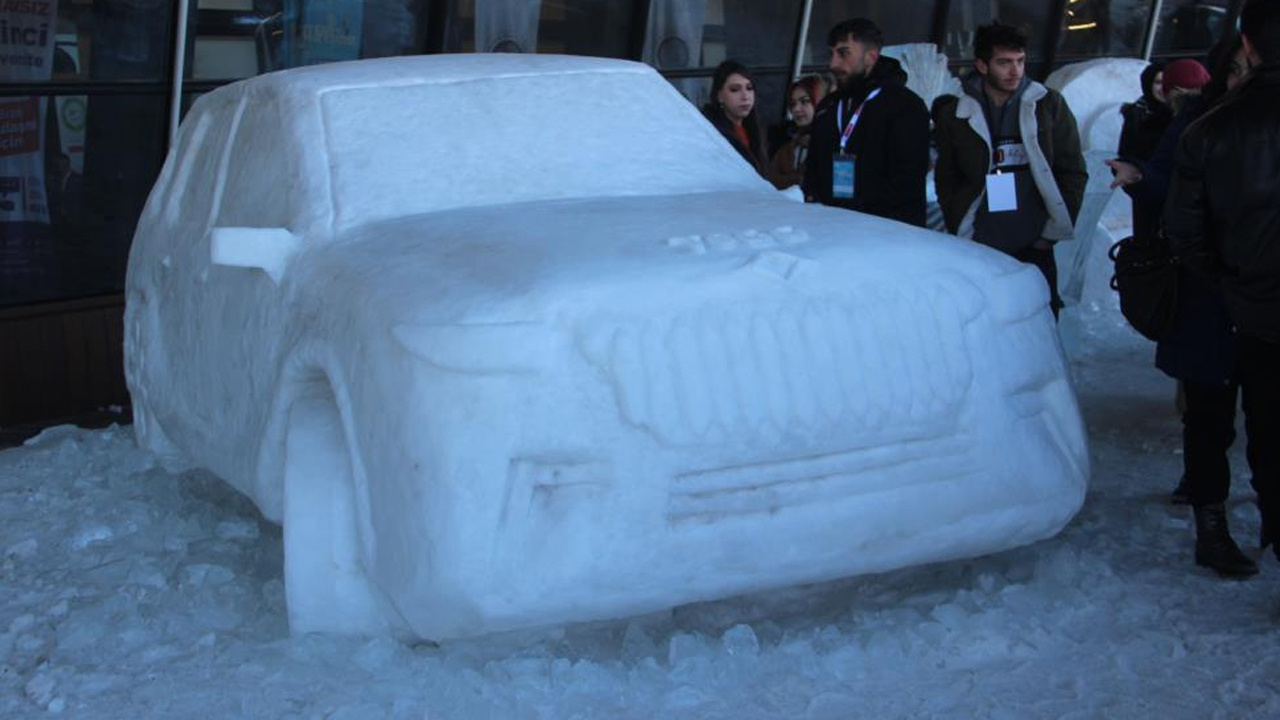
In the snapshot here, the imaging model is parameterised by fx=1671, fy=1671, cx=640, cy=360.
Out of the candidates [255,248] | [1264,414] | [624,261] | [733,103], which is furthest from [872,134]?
[255,248]

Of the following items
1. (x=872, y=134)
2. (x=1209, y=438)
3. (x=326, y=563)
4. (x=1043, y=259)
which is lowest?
(x=326, y=563)

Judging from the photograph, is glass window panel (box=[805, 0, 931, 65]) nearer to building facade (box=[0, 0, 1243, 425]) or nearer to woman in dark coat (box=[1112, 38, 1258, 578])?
building facade (box=[0, 0, 1243, 425])

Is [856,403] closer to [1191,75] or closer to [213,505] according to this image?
[213,505]

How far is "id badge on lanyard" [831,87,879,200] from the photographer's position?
665cm

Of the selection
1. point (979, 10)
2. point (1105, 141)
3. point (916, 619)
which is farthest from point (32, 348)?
point (979, 10)

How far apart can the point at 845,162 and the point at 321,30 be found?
12.9 ft

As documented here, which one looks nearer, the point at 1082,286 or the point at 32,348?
the point at 32,348

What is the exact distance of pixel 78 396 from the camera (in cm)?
834

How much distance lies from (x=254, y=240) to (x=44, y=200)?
162 inches

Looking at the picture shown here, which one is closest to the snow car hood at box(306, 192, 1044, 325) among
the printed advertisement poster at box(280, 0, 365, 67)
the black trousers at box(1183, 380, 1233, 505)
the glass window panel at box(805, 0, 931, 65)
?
the black trousers at box(1183, 380, 1233, 505)

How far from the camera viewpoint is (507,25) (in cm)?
1047

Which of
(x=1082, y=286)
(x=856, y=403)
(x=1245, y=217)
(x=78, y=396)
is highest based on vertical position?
(x=1245, y=217)

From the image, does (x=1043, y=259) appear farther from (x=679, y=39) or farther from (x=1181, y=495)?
(x=679, y=39)

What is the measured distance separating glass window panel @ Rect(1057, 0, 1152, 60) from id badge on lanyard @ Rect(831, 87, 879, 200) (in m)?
8.60
